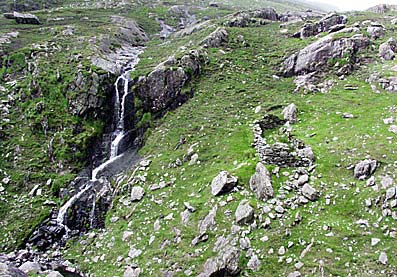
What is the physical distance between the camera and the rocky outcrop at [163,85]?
3378cm

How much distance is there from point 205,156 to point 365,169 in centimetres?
1109

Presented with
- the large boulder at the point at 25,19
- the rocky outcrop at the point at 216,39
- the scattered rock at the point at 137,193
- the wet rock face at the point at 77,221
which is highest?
the large boulder at the point at 25,19

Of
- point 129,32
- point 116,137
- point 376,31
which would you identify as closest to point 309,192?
point 116,137

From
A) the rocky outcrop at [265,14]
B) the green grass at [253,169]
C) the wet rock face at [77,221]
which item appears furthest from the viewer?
the rocky outcrop at [265,14]

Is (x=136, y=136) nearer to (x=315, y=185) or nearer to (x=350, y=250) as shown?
(x=315, y=185)

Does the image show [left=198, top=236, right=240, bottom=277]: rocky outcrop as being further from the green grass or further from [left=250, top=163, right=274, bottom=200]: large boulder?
[left=250, top=163, right=274, bottom=200]: large boulder

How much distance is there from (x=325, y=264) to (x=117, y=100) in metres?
26.4

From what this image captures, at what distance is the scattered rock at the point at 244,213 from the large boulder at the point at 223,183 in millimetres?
1915

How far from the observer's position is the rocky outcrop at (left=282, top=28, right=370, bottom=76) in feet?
108

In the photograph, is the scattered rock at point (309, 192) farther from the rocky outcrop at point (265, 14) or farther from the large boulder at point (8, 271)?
the rocky outcrop at point (265, 14)

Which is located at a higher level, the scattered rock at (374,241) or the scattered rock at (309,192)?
the scattered rock at (309,192)

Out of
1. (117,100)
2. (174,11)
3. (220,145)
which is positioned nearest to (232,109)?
(220,145)

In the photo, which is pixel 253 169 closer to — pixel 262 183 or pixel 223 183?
pixel 262 183

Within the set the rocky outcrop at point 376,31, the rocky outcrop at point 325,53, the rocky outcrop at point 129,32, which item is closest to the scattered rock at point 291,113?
the rocky outcrop at point 325,53
